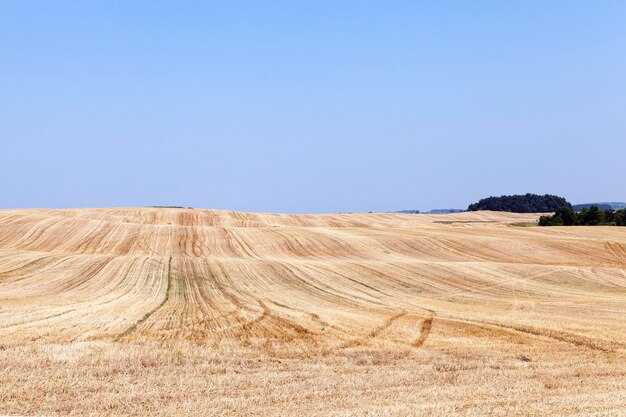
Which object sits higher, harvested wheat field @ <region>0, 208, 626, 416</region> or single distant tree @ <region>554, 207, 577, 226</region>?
single distant tree @ <region>554, 207, 577, 226</region>

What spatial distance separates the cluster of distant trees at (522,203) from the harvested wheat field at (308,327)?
425 feet

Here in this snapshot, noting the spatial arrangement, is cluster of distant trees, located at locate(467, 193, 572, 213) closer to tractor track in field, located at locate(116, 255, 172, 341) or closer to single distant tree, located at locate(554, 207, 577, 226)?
single distant tree, located at locate(554, 207, 577, 226)

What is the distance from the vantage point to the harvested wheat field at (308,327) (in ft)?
41.2

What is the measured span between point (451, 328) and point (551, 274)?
21366mm

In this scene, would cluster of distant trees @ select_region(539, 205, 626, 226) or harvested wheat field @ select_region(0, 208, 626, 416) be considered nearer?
harvested wheat field @ select_region(0, 208, 626, 416)

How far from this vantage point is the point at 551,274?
4131 cm

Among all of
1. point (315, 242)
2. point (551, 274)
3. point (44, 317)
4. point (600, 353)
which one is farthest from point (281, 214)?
point (600, 353)

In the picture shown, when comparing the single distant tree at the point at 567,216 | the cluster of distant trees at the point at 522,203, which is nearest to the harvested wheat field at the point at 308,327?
the single distant tree at the point at 567,216

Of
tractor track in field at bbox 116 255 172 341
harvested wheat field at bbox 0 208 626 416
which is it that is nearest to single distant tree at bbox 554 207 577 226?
harvested wheat field at bbox 0 208 626 416

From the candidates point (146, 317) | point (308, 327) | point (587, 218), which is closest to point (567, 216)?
point (587, 218)

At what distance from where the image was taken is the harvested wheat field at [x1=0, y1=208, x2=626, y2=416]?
41.2ft

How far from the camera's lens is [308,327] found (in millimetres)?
21844

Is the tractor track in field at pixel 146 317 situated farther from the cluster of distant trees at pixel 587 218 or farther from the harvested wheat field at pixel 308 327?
the cluster of distant trees at pixel 587 218

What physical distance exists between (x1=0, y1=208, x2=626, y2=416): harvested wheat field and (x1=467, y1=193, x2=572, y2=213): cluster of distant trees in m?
129
